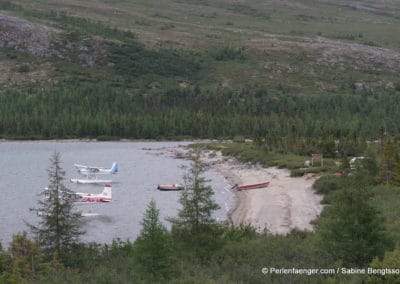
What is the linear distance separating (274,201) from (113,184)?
31.1m

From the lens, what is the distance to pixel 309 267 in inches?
1094

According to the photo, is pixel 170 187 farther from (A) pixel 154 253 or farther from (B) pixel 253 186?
(A) pixel 154 253

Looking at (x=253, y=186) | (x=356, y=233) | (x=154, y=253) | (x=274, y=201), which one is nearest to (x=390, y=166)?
(x=274, y=201)

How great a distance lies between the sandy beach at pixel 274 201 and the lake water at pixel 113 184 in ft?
6.97

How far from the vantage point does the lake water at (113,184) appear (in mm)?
58500

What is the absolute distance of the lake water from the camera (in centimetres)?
5850

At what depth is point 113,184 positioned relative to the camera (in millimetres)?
89062

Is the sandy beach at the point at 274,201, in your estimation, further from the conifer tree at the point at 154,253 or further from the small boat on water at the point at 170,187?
the conifer tree at the point at 154,253

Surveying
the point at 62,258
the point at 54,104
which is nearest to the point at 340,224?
the point at 62,258

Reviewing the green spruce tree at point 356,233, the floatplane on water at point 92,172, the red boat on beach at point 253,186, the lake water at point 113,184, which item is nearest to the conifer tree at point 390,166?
the lake water at point 113,184

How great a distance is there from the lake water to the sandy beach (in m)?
2.13

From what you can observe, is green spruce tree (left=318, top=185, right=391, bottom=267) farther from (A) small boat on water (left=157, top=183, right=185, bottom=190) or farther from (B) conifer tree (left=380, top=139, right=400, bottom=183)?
(A) small boat on water (left=157, top=183, right=185, bottom=190)

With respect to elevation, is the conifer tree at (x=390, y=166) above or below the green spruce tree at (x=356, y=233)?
below

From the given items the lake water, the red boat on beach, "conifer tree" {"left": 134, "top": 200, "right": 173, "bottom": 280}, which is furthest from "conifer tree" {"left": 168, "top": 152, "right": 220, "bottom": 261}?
the red boat on beach
